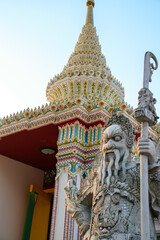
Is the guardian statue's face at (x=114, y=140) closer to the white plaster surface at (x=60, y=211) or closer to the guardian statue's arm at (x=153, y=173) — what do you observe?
the guardian statue's arm at (x=153, y=173)

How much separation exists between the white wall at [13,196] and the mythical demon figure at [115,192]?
582 cm

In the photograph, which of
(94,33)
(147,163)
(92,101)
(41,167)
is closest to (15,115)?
(92,101)

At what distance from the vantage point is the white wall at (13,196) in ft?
33.3

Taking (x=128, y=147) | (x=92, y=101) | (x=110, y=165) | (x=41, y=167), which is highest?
(x=92, y=101)

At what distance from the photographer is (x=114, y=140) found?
4.60 m

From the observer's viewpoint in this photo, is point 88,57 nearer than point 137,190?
No

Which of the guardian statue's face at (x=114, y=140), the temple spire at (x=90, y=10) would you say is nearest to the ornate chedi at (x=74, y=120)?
the guardian statue's face at (x=114, y=140)

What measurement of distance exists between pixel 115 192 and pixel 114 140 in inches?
29.5

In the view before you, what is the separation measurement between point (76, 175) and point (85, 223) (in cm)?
296

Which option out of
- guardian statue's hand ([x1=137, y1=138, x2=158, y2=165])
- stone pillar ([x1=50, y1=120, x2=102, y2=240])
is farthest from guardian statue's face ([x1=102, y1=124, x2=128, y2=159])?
stone pillar ([x1=50, y1=120, x2=102, y2=240])

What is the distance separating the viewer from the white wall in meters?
10.2

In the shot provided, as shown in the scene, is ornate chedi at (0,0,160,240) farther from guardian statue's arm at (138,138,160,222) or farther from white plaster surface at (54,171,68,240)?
guardian statue's arm at (138,138,160,222)

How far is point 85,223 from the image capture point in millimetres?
4613

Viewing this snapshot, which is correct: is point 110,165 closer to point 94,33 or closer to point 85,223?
point 85,223
